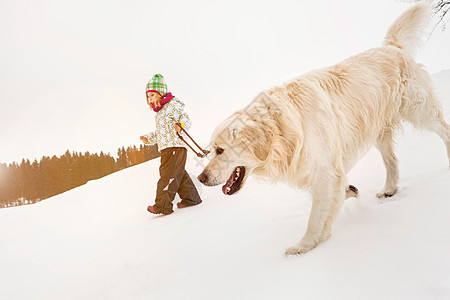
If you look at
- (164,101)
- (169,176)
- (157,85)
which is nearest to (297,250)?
(169,176)

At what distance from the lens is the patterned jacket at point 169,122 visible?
13.7 ft

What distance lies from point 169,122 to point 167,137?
250 mm

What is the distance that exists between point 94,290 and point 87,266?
71cm

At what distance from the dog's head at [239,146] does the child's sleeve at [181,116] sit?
2048 mm

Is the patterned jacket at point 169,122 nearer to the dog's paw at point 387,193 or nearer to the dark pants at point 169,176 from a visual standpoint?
the dark pants at point 169,176

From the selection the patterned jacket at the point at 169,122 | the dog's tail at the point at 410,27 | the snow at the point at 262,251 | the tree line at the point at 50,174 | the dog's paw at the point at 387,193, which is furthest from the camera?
the tree line at the point at 50,174

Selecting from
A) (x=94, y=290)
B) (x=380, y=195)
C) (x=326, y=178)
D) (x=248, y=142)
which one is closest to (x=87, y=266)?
(x=94, y=290)

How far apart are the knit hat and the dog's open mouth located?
2.59 m

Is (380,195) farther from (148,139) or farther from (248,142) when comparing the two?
(148,139)

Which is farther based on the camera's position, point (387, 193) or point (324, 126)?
point (387, 193)

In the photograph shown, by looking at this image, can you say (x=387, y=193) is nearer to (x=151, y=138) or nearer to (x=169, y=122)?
(x=169, y=122)

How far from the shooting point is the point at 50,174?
858 inches

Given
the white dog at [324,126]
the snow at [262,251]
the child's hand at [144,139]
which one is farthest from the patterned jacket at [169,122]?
the white dog at [324,126]

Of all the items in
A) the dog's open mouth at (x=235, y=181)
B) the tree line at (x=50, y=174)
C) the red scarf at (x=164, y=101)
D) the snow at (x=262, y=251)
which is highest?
the red scarf at (x=164, y=101)
